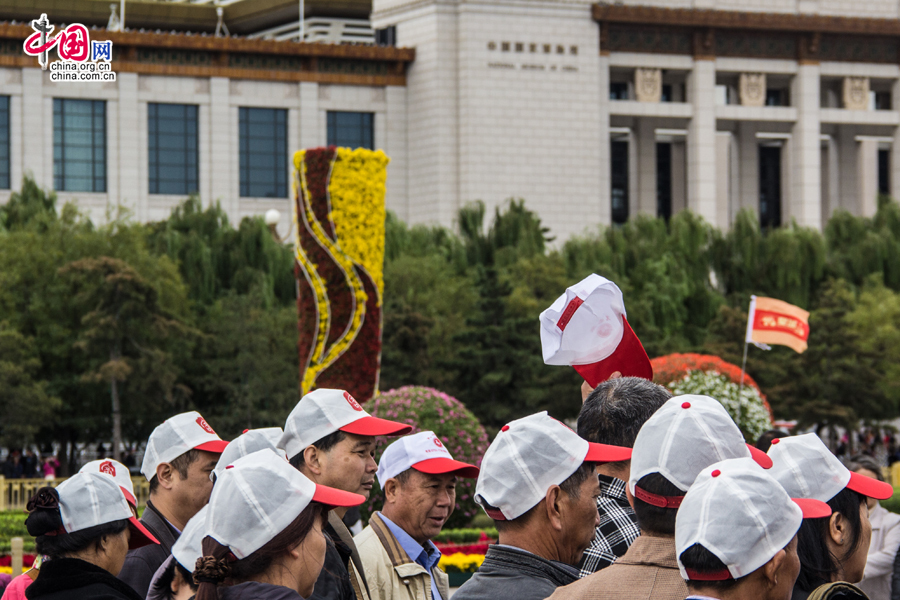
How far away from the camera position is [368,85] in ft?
156

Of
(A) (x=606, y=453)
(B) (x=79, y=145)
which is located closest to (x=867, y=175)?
(B) (x=79, y=145)

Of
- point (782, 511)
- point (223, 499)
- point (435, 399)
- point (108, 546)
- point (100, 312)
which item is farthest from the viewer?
point (100, 312)

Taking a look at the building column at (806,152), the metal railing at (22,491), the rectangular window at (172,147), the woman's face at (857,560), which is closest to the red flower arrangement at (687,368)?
the metal railing at (22,491)

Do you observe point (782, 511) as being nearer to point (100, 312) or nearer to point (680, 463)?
point (680, 463)

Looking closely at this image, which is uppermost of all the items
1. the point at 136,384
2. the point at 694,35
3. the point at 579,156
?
the point at 694,35

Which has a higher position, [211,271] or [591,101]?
[591,101]

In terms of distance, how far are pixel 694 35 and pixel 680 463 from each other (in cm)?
4756

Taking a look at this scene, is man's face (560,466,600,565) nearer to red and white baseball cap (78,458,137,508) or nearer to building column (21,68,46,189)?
red and white baseball cap (78,458,137,508)

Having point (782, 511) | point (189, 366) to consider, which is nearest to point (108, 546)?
point (782, 511)

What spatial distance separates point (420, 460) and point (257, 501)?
191cm

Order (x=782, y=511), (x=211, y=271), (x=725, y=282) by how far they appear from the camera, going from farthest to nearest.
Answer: (x=725, y=282) < (x=211, y=271) < (x=782, y=511)

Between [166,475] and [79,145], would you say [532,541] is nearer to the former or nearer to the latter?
[166,475]

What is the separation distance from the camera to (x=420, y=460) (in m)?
5.23

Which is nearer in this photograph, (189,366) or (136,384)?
(136,384)
